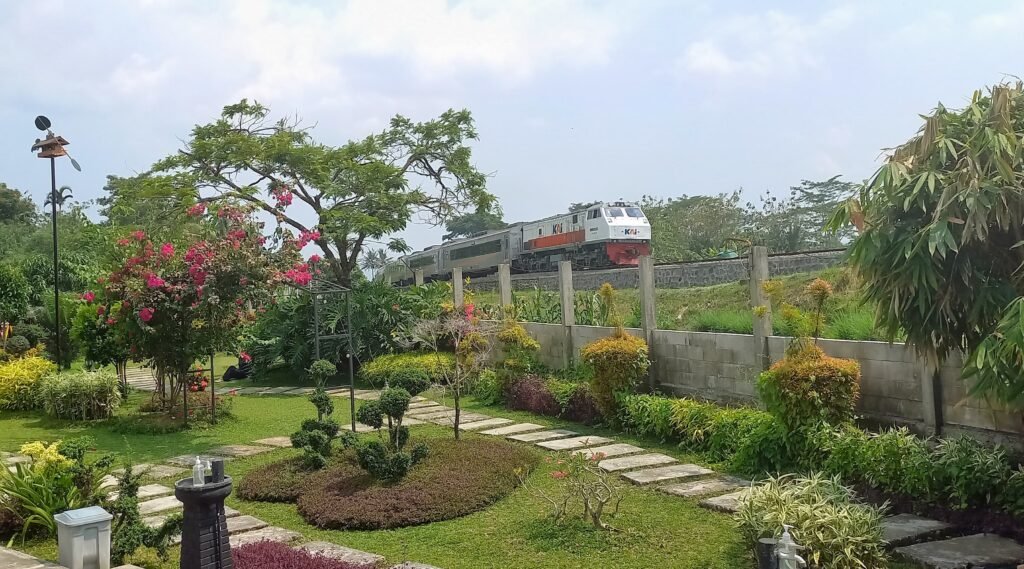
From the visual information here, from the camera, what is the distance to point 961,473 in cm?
452

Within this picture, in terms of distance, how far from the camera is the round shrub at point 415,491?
506 cm

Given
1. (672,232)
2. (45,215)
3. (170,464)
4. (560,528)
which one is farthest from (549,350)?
(45,215)

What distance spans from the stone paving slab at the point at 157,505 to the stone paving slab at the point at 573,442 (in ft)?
10.8

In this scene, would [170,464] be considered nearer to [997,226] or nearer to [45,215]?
[997,226]

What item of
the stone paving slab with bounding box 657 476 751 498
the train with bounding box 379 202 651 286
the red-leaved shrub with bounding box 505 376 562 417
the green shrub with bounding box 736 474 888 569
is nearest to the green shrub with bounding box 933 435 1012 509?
the green shrub with bounding box 736 474 888 569

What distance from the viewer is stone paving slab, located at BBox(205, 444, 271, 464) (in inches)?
301

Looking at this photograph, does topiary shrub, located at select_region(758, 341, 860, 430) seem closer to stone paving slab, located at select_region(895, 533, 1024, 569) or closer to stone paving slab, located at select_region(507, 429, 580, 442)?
stone paving slab, located at select_region(895, 533, 1024, 569)

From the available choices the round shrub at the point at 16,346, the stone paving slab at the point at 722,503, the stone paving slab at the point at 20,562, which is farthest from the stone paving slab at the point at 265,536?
the round shrub at the point at 16,346

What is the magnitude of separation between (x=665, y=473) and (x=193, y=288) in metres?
5.56

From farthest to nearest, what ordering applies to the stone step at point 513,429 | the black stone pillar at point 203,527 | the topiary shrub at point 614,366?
the stone step at point 513,429, the topiary shrub at point 614,366, the black stone pillar at point 203,527

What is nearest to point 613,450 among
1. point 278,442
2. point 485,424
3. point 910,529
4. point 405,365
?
point 485,424

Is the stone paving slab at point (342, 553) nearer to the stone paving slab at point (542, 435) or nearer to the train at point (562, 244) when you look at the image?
the stone paving slab at point (542, 435)

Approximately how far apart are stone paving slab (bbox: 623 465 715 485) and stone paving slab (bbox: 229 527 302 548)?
101 inches

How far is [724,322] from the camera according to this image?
821 centimetres
